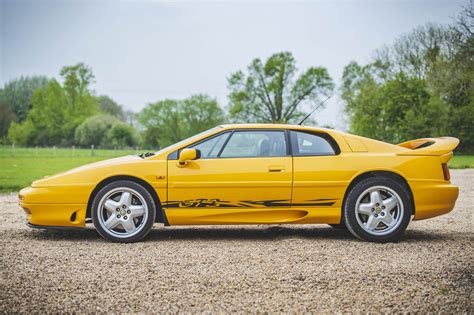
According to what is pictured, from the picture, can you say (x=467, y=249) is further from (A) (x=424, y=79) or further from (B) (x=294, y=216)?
(A) (x=424, y=79)

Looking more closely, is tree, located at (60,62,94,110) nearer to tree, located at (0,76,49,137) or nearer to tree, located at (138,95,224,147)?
tree, located at (0,76,49,137)

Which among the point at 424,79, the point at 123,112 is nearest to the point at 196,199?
the point at 424,79

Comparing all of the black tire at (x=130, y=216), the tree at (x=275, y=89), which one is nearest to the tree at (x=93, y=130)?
the tree at (x=275, y=89)

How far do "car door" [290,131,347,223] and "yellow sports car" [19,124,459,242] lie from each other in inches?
0.5

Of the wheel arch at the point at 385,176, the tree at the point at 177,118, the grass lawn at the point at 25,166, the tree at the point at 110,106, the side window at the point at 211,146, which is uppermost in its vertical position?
the tree at the point at 110,106

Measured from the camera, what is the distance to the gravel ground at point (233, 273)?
3.74 metres

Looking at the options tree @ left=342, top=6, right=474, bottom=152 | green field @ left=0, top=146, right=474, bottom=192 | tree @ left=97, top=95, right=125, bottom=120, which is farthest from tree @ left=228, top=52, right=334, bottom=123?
tree @ left=97, top=95, right=125, bottom=120

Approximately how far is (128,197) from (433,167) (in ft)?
12.2

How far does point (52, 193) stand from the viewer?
20.0ft

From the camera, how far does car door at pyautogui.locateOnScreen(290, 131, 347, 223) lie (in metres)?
6.13

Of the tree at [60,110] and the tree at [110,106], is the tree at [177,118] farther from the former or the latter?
the tree at [110,106]

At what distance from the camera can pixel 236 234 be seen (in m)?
6.80

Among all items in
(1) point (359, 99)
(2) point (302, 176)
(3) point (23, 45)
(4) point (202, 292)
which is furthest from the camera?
(1) point (359, 99)

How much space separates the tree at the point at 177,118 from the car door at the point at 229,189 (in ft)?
172
